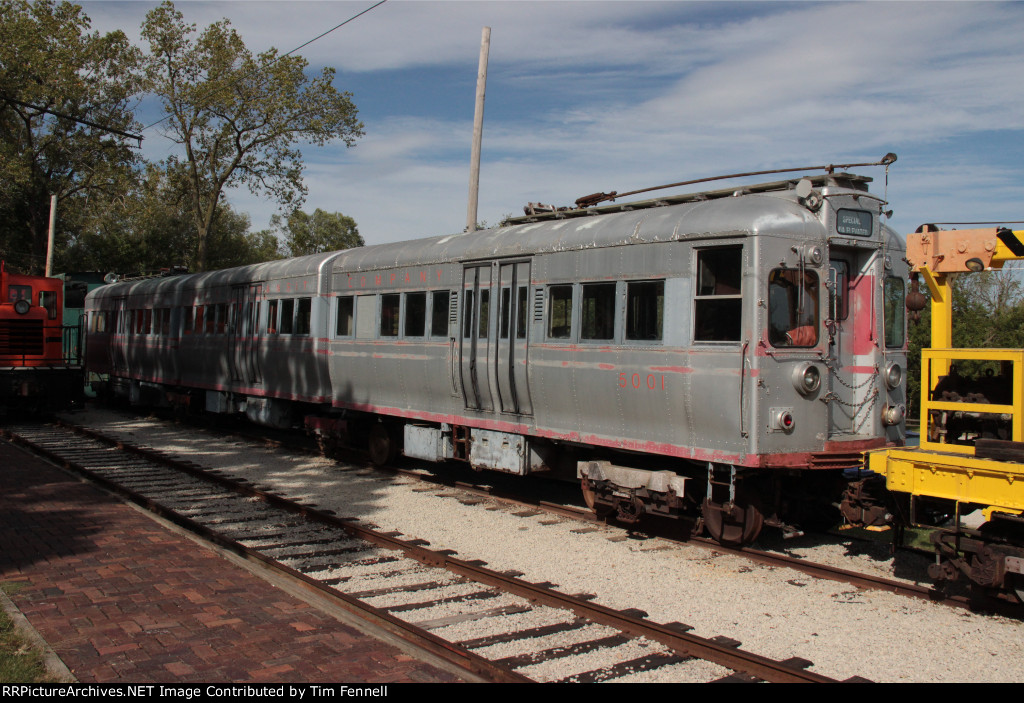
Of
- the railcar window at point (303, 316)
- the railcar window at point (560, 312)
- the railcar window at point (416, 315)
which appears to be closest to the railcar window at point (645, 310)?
the railcar window at point (560, 312)

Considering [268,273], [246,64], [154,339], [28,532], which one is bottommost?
[28,532]

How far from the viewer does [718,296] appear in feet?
26.4

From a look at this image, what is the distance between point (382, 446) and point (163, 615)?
305 inches

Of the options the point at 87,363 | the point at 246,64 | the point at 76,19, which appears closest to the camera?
the point at 87,363

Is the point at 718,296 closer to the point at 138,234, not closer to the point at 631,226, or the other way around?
the point at 631,226

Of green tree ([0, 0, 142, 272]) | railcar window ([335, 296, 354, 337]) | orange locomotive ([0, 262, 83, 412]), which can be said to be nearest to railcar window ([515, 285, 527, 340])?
railcar window ([335, 296, 354, 337])

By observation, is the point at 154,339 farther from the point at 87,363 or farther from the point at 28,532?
the point at 28,532

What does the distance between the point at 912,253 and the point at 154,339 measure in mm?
19168

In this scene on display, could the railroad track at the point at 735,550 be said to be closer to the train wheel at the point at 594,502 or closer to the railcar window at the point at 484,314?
the train wheel at the point at 594,502

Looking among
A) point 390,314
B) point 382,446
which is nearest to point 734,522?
point 390,314

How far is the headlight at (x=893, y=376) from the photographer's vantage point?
8648 millimetres

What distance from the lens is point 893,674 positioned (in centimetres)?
529

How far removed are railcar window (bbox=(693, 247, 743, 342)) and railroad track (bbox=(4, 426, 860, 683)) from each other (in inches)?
112
